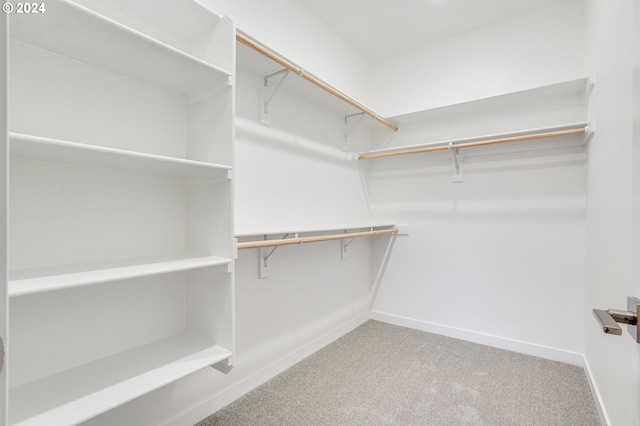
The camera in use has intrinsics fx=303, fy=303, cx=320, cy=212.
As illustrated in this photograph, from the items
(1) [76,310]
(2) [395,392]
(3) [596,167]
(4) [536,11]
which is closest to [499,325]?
(2) [395,392]

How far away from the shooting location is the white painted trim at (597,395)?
147 centimetres

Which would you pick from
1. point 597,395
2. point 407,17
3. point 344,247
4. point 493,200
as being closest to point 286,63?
point 407,17

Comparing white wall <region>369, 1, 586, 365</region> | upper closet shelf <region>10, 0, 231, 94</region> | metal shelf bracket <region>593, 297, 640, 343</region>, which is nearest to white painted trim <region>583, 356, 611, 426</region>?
white wall <region>369, 1, 586, 365</region>

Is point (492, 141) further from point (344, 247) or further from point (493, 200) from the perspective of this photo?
point (344, 247)

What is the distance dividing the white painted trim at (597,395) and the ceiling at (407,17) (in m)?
2.55

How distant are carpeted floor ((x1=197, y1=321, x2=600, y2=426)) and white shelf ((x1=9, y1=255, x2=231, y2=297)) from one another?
3.00ft

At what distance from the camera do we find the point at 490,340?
2436 millimetres

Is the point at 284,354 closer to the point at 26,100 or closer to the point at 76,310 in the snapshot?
the point at 76,310

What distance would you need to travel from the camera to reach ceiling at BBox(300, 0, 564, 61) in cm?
223

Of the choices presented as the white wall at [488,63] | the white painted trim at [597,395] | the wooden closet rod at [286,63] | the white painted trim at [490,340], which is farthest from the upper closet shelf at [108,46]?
the white painted trim at [490,340]

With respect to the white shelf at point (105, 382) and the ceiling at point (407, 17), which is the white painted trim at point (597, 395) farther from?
the ceiling at point (407, 17)

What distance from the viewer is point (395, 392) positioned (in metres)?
1.80

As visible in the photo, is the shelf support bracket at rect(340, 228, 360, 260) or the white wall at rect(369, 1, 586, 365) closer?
the white wall at rect(369, 1, 586, 365)

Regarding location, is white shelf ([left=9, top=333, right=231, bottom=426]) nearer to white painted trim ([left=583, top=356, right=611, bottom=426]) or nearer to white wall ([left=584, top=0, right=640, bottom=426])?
white wall ([left=584, top=0, right=640, bottom=426])
